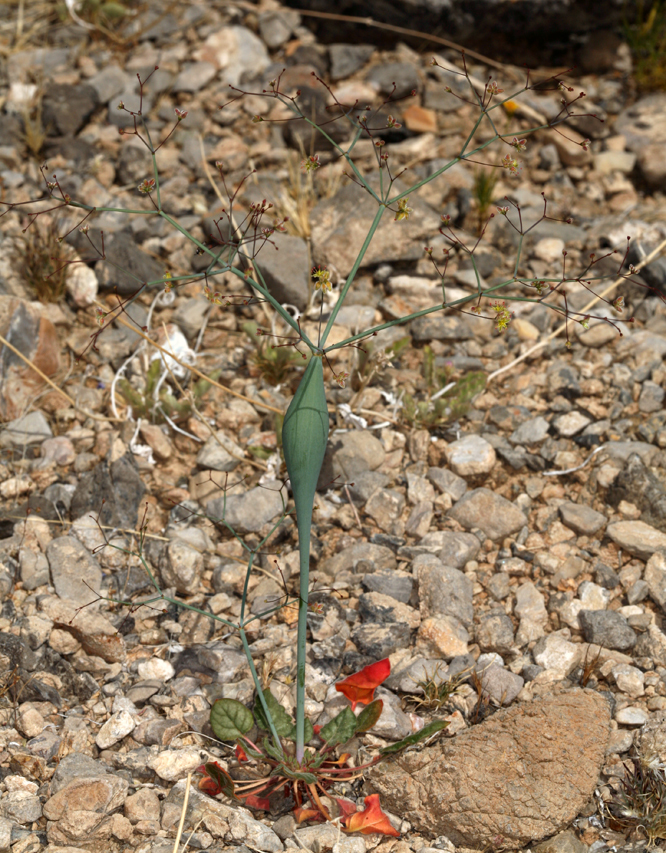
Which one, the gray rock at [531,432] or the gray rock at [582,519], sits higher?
the gray rock at [531,432]

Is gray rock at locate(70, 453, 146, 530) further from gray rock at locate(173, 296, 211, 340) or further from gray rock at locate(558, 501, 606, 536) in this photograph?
gray rock at locate(558, 501, 606, 536)

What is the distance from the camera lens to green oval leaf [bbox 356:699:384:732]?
7.04 ft

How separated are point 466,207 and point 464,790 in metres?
2.96

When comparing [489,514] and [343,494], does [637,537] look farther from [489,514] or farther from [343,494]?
[343,494]

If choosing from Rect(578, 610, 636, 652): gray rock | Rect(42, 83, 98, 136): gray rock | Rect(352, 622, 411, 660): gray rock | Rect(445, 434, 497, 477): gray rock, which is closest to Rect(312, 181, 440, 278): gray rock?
Rect(445, 434, 497, 477): gray rock

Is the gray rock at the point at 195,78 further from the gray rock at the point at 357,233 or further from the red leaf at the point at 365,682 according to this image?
the red leaf at the point at 365,682

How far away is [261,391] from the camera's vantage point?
129 inches

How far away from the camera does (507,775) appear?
1.99m

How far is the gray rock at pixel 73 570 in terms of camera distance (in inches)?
99.3

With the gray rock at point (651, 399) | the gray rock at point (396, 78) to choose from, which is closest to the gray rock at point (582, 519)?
the gray rock at point (651, 399)

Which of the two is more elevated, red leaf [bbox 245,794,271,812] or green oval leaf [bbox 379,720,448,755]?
green oval leaf [bbox 379,720,448,755]

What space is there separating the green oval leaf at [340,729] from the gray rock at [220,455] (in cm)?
111

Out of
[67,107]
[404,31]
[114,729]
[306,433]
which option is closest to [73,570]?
[114,729]

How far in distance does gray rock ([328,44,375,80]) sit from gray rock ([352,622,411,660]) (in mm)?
3702
